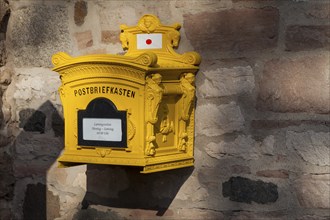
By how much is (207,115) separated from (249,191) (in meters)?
0.38

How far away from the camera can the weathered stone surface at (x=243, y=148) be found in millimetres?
2510

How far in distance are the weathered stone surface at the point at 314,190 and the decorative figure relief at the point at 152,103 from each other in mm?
646

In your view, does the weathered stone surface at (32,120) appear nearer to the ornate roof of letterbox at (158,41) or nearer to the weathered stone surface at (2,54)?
the weathered stone surface at (2,54)

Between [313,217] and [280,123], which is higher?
[280,123]

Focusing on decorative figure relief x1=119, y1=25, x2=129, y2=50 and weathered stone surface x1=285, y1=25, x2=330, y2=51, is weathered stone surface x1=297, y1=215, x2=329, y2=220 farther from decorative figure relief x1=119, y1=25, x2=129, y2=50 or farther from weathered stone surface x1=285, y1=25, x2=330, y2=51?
decorative figure relief x1=119, y1=25, x2=129, y2=50

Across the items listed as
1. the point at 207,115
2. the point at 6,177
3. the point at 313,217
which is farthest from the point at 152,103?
the point at 6,177

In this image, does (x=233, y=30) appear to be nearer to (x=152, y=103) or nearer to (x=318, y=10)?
(x=318, y=10)

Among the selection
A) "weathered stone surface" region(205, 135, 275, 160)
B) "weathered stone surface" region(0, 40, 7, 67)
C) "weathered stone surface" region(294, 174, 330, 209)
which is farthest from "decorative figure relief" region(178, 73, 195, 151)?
"weathered stone surface" region(0, 40, 7, 67)

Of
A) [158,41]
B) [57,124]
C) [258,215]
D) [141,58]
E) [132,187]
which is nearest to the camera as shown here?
[141,58]

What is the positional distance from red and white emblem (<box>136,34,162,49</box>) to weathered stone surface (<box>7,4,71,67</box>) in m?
0.41

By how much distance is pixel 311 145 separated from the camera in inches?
95.8

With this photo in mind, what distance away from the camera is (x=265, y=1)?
2.50m

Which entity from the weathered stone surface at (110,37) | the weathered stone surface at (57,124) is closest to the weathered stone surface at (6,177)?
the weathered stone surface at (57,124)

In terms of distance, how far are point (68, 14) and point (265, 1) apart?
0.99 metres
